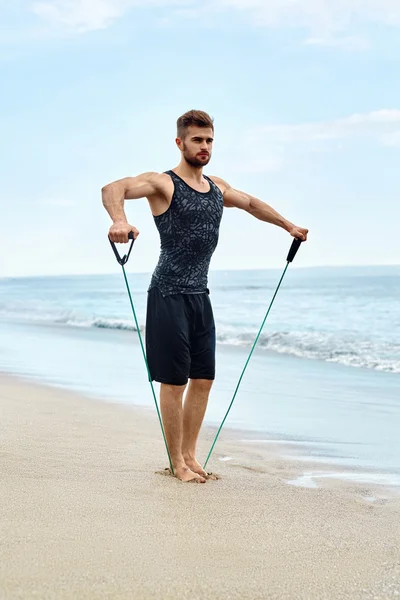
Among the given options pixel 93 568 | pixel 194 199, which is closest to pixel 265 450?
pixel 194 199

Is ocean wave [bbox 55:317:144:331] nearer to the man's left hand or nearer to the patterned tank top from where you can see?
the man's left hand

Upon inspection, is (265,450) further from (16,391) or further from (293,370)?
(293,370)

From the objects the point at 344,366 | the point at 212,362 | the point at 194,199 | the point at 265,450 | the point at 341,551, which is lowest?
the point at 344,366

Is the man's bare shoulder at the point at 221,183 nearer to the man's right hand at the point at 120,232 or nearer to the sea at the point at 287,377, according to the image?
the man's right hand at the point at 120,232

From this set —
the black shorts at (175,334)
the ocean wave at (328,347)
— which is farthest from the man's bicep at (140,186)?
the ocean wave at (328,347)

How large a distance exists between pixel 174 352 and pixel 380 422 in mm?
3062

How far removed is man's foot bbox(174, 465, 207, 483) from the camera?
4.04m

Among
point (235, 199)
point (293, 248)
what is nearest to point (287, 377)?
point (293, 248)

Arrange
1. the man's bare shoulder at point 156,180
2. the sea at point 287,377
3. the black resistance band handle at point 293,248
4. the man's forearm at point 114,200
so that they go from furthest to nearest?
the sea at point 287,377
the black resistance band handle at point 293,248
the man's bare shoulder at point 156,180
the man's forearm at point 114,200

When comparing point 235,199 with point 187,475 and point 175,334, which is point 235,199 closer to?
point 175,334

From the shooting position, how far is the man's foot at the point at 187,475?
4035 millimetres

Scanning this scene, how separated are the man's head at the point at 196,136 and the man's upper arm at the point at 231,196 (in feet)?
1.10

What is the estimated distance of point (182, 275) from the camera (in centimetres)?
408

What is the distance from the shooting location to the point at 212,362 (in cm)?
422
